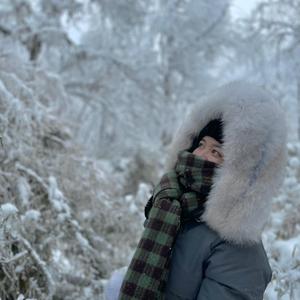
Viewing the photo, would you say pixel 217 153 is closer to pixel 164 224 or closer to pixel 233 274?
pixel 164 224

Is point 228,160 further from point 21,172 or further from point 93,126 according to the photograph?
point 93,126

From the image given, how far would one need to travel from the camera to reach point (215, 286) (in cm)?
139

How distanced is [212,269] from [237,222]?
19 centimetres

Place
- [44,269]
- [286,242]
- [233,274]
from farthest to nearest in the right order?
[286,242] < [44,269] < [233,274]

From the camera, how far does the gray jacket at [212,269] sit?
138 centimetres

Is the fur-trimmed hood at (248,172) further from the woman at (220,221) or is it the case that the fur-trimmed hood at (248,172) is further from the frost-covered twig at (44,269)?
the frost-covered twig at (44,269)

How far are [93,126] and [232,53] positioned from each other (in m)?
5.86

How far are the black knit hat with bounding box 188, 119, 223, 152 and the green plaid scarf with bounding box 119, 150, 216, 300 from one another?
0.14 meters

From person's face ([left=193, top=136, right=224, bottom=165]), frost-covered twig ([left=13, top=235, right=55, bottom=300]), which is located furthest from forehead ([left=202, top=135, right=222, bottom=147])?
frost-covered twig ([left=13, top=235, right=55, bottom=300])

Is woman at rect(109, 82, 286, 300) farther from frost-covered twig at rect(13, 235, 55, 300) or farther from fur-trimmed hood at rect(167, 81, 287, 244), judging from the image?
frost-covered twig at rect(13, 235, 55, 300)

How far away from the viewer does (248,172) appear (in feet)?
4.82

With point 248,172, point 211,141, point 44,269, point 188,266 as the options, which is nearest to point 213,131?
point 211,141

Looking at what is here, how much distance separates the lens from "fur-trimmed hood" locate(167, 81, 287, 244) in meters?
1.45

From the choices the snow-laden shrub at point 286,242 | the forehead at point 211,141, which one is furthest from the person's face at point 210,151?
the snow-laden shrub at point 286,242
